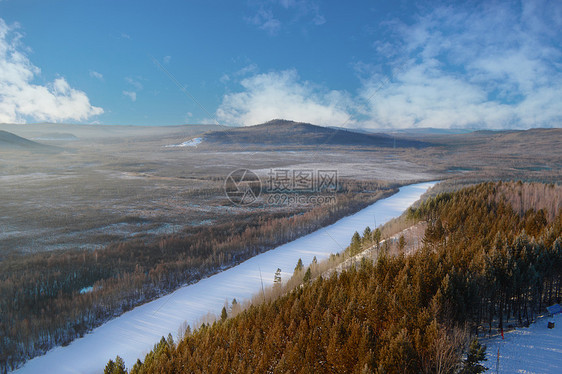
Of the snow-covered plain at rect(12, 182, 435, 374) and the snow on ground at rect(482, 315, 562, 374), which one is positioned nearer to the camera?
the snow on ground at rect(482, 315, 562, 374)

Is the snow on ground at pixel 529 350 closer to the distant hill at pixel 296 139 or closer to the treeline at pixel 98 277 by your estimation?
the treeline at pixel 98 277

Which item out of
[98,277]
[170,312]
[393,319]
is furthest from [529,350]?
[98,277]

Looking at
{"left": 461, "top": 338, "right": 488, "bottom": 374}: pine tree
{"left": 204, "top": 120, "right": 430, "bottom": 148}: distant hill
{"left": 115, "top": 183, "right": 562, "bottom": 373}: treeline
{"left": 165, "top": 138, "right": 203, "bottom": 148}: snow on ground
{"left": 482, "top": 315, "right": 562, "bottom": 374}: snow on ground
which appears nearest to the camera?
{"left": 461, "top": 338, "right": 488, "bottom": 374}: pine tree

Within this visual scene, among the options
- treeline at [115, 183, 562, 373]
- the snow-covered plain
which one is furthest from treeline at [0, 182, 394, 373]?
treeline at [115, 183, 562, 373]

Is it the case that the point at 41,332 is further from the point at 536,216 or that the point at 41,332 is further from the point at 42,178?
the point at 42,178

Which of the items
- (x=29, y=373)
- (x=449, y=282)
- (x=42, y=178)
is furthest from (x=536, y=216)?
(x=42, y=178)

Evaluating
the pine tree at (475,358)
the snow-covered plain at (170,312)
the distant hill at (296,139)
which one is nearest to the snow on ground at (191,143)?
the distant hill at (296,139)

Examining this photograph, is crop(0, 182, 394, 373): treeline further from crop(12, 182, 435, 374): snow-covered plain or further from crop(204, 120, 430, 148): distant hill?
crop(204, 120, 430, 148): distant hill
